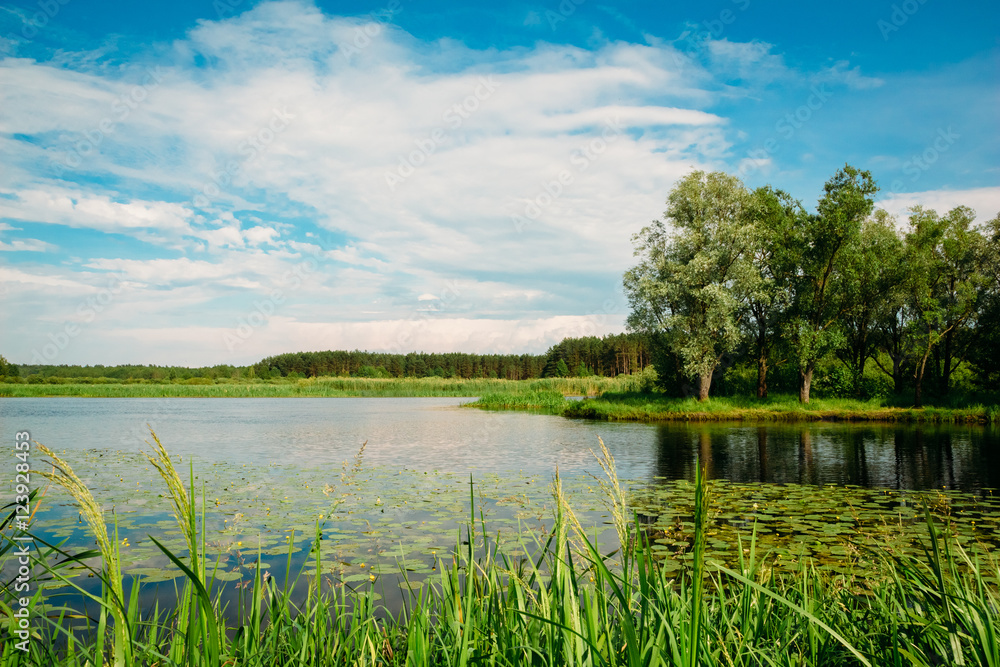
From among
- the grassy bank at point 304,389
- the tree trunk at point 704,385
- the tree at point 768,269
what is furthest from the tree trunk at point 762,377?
the grassy bank at point 304,389

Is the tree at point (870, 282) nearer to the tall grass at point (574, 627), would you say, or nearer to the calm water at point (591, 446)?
the calm water at point (591, 446)

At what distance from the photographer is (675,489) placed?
1284cm

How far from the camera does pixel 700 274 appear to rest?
32.2m

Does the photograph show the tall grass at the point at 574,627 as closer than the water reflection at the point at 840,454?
Yes

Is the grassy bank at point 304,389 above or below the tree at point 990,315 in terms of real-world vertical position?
below

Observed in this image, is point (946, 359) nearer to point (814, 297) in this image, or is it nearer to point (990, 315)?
point (990, 315)

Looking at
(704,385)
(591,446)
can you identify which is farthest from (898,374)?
(591,446)

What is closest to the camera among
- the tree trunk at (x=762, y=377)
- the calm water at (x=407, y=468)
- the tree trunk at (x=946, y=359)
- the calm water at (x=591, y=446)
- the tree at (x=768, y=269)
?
the calm water at (x=407, y=468)

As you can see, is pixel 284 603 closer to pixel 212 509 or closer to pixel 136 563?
pixel 136 563

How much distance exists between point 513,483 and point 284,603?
10.1m

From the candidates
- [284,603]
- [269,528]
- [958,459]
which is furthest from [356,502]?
[958,459]

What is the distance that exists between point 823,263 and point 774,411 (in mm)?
8482

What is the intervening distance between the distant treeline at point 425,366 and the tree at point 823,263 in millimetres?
63822

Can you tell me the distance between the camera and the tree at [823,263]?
29.8 meters
